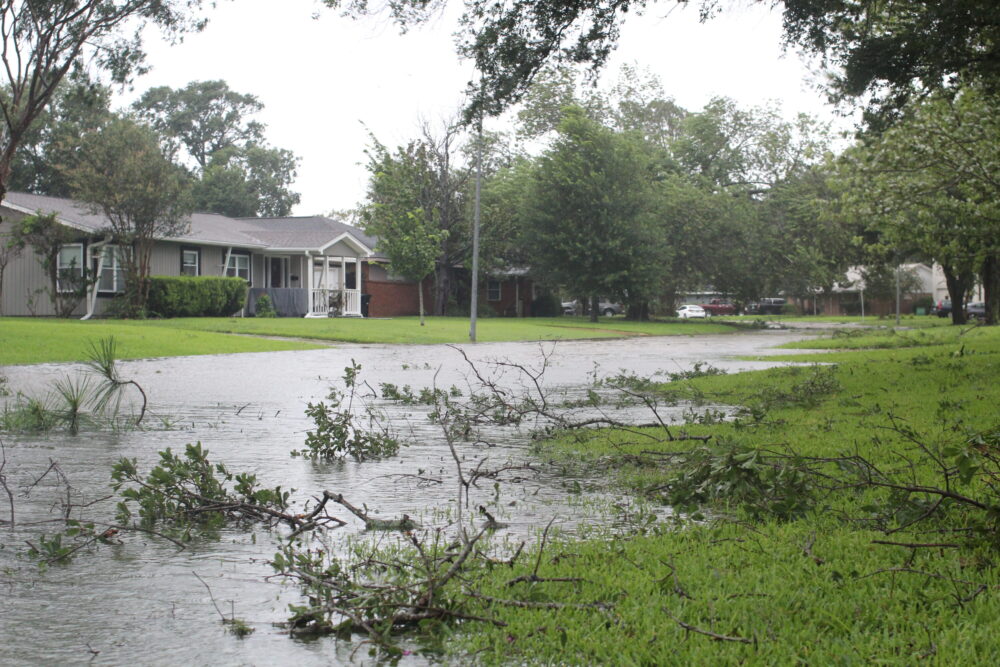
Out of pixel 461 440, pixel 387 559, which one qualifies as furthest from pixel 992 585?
pixel 461 440

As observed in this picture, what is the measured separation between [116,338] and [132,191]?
11.5 m

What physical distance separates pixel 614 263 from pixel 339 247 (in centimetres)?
1380

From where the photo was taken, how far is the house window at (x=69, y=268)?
37031 millimetres

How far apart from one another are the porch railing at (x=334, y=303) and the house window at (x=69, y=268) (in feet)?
34.4

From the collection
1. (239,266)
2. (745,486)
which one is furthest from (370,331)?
(745,486)

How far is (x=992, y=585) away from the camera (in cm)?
414

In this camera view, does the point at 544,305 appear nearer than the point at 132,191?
No

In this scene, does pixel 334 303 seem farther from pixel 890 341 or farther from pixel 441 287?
pixel 890 341

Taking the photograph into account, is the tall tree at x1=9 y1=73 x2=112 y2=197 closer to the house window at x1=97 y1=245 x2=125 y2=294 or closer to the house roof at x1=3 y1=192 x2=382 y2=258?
the house roof at x1=3 y1=192 x2=382 y2=258

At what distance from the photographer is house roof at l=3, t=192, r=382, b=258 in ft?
125

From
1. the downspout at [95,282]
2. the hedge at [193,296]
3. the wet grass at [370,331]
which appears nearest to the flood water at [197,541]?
the wet grass at [370,331]

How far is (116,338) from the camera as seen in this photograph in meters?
25.2

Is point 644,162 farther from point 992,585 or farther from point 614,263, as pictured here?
point 992,585

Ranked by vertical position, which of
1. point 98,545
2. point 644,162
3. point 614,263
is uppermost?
point 644,162
